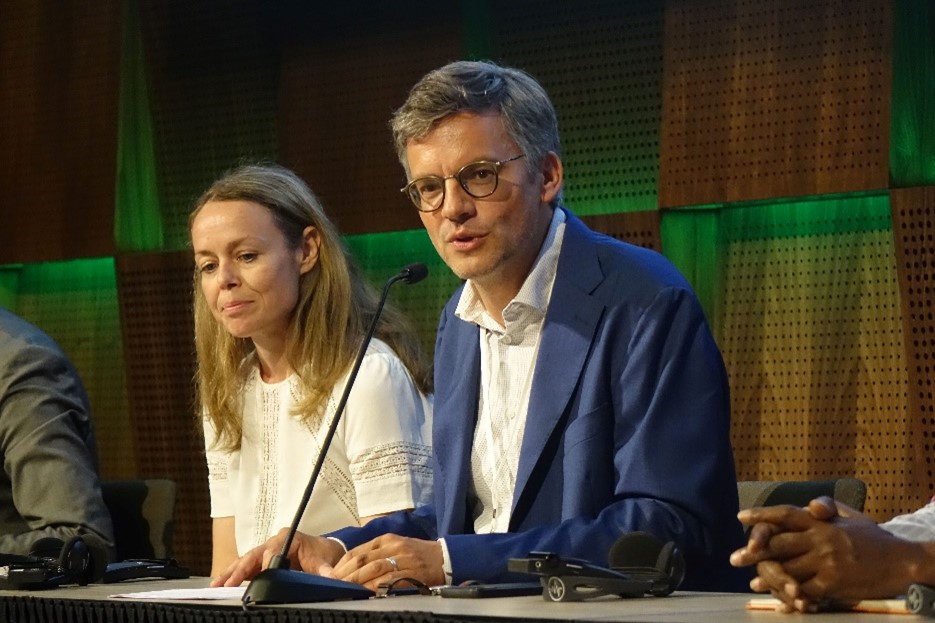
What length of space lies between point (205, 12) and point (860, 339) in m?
2.86

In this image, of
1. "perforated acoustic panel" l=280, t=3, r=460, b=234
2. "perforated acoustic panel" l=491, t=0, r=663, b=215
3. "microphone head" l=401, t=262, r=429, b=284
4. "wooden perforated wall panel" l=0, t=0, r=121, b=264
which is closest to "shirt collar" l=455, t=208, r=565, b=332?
"microphone head" l=401, t=262, r=429, b=284

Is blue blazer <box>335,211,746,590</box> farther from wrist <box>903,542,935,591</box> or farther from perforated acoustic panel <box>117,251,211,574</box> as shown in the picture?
perforated acoustic panel <box>117,251,211,574</box>

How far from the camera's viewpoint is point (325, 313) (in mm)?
3660

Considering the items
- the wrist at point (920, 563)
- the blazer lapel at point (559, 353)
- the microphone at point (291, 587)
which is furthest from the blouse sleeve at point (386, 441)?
the wrist at point (920, 563)

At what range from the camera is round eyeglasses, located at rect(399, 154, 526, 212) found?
2.91 metres

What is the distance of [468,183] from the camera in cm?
293

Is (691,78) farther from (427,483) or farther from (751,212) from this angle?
(427,483)

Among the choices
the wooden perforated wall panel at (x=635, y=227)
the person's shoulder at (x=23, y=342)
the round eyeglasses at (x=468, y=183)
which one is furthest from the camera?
the wooden perforated wall panel at (x=635, y=227)

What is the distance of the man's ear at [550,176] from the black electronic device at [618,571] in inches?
39.8

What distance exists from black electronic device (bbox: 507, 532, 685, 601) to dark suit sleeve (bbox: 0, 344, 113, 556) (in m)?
1.77

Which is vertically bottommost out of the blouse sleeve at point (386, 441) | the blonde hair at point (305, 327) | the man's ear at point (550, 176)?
the blouse sleeve at point (386, 441)

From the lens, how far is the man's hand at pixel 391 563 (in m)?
2.37

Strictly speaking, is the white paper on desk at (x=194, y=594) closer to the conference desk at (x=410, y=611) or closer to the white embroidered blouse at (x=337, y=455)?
the conference desk at (x=410, y=611)

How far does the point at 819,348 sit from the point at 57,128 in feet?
11.0
